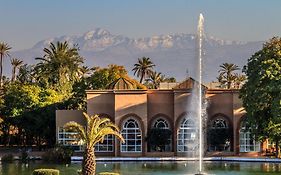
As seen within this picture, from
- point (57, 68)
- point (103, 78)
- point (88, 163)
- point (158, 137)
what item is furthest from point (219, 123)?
point (57, 68)

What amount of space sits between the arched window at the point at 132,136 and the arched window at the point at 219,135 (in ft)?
17.3

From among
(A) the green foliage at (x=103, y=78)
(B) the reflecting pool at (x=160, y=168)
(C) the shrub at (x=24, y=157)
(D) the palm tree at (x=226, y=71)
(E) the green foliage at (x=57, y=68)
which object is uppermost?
(D) the palm tree at (x=226, y=71)

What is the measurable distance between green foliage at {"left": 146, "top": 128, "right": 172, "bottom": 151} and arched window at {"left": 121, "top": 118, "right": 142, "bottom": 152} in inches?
35.4

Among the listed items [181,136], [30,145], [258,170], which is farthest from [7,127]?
[258,170]

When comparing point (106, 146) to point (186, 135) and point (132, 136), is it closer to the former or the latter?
point (132, 136)

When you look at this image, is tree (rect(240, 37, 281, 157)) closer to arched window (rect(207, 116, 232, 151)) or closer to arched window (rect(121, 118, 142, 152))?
arched window (rect(207, 116, 232, 151))

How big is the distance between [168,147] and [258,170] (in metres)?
12.5

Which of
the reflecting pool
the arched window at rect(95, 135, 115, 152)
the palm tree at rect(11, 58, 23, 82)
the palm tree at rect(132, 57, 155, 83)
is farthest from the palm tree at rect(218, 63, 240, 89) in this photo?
the reflecting pool

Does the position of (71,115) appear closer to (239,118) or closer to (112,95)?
(112,95)

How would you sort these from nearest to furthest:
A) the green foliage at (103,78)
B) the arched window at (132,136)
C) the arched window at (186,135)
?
the arched window at (186,135) < the arched window at (132,136) < the green foliage at (103,78)

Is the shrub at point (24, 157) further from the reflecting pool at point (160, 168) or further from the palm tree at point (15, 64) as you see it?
the palm tree at point (15, 64)

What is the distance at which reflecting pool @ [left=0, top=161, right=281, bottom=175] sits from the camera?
31.3 metres

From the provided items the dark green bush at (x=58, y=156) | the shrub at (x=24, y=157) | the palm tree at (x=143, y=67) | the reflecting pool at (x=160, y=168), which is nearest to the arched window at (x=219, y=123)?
the reflecting pool at (x=160, y=168)

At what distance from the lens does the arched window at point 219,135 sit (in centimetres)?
4284
